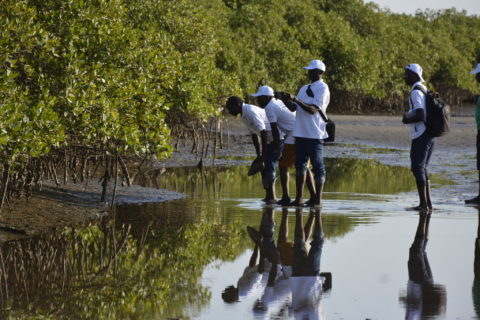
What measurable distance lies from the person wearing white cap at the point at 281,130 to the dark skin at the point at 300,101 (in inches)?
15.3

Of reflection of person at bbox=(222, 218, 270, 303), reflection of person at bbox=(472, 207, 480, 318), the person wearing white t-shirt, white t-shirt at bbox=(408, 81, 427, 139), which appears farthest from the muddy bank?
reflection of person at bbox=(472, 207, 480, 318)

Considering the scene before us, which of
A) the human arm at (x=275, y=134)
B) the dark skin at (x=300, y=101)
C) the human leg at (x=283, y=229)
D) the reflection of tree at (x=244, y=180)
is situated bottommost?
the human leg at (x=283, y=229)

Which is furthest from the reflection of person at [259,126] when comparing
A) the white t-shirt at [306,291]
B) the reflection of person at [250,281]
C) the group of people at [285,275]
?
the white t-shirt at [306,291]

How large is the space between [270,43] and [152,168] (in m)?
27.9

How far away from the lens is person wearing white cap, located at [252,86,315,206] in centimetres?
1115

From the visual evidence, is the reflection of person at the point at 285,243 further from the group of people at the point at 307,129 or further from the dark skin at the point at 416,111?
the dark skin at the point at 416,111

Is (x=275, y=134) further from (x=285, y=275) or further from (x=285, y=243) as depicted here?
(x=285, y=275)

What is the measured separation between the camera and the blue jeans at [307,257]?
726 centimetres

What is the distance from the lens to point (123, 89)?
33.9 feet

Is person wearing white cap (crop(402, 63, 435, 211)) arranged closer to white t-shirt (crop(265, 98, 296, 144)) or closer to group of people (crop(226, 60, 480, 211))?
group of people (crop(226, 60, 480, 211))

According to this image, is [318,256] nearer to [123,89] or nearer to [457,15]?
[123,89]

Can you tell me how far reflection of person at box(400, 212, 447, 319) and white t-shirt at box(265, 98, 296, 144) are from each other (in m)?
3.22

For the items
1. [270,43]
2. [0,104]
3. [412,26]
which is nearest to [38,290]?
[0,104]

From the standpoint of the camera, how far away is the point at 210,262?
7727 mm
